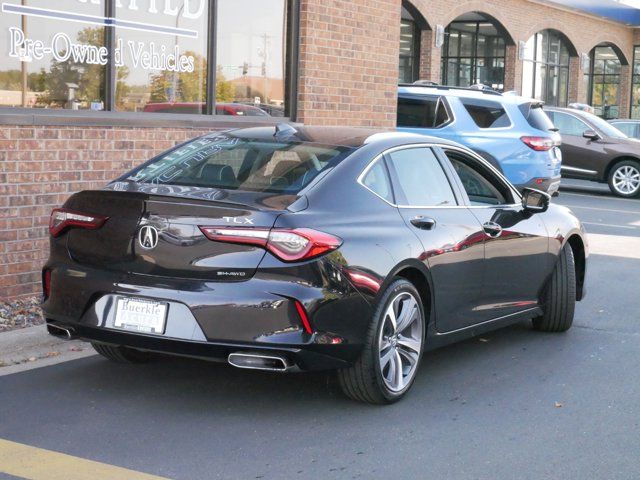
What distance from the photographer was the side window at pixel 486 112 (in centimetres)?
1580

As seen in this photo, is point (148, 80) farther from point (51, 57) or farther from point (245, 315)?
point (245, 315)

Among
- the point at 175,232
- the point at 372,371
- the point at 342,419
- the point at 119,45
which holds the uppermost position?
the point at 119,45

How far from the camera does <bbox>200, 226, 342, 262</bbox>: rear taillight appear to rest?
214 inches

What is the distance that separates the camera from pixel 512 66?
32406mm

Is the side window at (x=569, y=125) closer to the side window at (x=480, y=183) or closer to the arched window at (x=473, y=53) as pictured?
the arched window at (x=473, y=53)

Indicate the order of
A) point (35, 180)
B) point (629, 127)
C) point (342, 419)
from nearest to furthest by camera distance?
point (342, 419), point (35, 180), point (629, 127)

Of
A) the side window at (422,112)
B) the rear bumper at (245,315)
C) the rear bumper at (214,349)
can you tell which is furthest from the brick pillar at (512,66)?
the rear bumper at (214,349)

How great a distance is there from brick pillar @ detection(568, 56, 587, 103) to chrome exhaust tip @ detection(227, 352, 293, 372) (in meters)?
34.0

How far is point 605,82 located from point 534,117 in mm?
27033

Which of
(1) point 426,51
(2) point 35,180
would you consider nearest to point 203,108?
(2) point 35,180

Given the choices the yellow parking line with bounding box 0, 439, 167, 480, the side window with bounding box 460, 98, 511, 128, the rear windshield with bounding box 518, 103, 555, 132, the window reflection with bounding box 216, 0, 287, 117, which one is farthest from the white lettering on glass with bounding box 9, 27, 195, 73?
the rear windshield with bounding box 518, 103, 555, 132

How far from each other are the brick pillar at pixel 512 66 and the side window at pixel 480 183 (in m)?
25.4

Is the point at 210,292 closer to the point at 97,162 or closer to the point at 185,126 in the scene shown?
the point at 97,162

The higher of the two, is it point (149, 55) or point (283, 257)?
point (149, 55)
